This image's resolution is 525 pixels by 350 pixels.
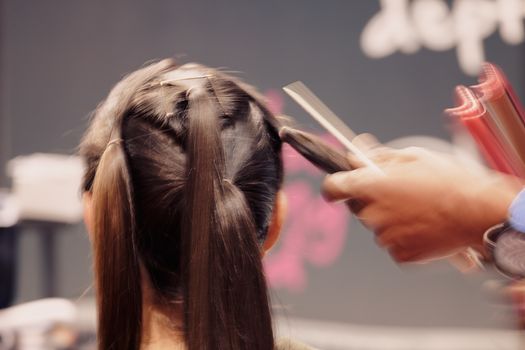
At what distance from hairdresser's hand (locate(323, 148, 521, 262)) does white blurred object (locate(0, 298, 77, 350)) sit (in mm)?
1749

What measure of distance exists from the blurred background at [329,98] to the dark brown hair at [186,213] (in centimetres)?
158

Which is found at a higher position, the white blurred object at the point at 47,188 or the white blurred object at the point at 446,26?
the white blurred object at the point at 446,26

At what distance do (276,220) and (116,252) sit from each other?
0.22 meters

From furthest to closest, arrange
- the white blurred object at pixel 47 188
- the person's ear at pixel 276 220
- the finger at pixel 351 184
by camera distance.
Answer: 1. the white blurred object at pixel 47 188
2. the person's ear at pixel 276 220
3. the finger at pixel 351 184

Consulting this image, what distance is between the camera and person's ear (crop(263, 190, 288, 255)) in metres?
0.93

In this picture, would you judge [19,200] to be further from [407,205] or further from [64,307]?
[407,205]

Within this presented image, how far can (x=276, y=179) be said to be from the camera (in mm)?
911

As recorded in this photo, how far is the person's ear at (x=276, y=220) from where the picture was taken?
0.93 metres

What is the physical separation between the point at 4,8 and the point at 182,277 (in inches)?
91.2

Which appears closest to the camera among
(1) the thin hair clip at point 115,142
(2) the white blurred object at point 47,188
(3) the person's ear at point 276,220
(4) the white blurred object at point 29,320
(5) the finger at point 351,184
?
(5) the finger at point 351,184

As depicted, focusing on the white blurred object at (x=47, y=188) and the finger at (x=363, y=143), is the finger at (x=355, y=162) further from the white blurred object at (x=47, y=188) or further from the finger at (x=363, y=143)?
the white blurred object at (x=47, y=188)

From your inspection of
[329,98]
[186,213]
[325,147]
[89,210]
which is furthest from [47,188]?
[325,147]

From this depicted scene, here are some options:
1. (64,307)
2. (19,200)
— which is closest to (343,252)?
(64,307)

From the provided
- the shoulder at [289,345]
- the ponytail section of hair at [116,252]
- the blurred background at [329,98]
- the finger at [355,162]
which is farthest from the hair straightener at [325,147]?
the blurred background at [329,98]
